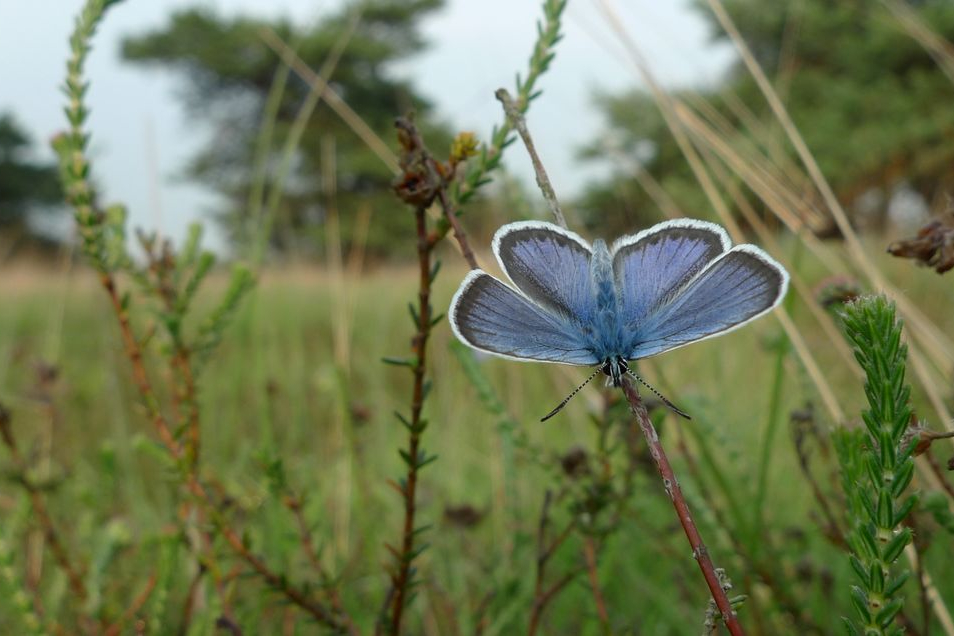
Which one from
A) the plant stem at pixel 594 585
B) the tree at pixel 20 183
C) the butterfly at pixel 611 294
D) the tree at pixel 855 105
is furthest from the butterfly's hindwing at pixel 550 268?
the tree at pixel 20 183

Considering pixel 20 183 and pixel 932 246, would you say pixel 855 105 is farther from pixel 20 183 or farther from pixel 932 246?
pixel 20 183

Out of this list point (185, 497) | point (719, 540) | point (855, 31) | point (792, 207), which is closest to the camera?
point (185, 497)

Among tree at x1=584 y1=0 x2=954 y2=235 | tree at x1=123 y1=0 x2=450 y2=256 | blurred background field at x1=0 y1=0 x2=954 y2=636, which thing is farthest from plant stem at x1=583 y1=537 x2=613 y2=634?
tree at x1=123 y1=0 x2=450 y2=256

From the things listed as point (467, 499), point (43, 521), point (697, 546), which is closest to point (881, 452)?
point (697, 546)

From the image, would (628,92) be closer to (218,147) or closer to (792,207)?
(218,147)

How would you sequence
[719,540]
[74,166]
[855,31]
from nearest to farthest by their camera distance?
[74,166], [719,540], [855,31]

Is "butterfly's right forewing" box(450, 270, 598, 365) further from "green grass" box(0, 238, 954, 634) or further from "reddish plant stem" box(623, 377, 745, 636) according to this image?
"green grass" box(0, 238, 954, 634)

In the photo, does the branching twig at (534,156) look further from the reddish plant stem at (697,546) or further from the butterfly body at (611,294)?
the reddish plant stem at (697,546)

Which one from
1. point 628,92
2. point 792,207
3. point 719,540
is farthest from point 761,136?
point 628,92
